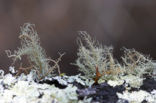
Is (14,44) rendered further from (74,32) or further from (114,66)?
(114,66)

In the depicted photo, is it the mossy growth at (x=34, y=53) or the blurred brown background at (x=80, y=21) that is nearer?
the mossy growth at (x=34, y=53)

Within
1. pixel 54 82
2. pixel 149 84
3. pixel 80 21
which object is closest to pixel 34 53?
pixel 54 82

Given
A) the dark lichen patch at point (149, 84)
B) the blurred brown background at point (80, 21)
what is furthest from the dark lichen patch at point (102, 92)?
the blurred brown background at point (80, 21)

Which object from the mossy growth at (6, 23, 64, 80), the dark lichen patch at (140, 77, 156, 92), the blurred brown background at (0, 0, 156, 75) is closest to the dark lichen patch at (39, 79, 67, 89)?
the mossy growth at (6, 23, 64, 80)

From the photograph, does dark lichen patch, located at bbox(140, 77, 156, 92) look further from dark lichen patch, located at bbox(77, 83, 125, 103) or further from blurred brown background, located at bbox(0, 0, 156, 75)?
blurred brown background, located at bbox(0, 0, 156, 75)

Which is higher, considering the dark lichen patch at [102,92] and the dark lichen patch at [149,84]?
the dark lichen patch at [149,84]

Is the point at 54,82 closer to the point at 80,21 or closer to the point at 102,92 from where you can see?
the point at 102,92

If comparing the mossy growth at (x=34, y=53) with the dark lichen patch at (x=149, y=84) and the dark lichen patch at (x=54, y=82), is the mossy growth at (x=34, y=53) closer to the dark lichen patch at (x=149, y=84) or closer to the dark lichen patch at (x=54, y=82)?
the dark lichen patch at (x=54, y=82)

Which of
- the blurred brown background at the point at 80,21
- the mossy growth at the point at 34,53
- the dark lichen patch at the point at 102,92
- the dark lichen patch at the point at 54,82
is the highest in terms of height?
the blurred brown background at the point at 80,21

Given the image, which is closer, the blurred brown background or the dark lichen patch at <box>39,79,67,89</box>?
the dark lichen patch at <box>39,79,67,89</box>
